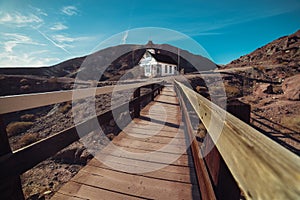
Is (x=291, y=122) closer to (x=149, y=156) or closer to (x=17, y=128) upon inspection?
(x=149, y=156)

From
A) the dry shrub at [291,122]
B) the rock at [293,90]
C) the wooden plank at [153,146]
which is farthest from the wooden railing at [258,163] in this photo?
the rock at [293,90]

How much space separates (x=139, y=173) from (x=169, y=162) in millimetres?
507

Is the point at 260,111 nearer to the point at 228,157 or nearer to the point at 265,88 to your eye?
the point at 265,88

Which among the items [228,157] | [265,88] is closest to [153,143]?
[228,157]

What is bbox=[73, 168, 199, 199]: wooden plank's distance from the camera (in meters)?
1.66

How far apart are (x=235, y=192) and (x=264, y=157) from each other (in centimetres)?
68

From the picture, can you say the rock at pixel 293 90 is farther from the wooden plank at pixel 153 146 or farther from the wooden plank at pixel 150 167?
the wooden plank at pixel 150 167

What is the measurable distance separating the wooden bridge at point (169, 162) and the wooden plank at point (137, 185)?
1 cm

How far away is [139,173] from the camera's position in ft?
6.54

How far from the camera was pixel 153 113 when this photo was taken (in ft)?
15.5

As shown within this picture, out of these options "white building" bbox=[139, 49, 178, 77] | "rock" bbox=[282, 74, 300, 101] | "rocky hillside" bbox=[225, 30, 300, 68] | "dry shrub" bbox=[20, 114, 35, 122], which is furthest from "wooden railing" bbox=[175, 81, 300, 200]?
"white building" bbox=[139, 49, 178, 77]

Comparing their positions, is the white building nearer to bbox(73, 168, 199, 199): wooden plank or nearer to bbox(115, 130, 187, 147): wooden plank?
bbox(115, 130, 187, 147): wooden plank

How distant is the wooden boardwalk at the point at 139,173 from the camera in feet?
5.45

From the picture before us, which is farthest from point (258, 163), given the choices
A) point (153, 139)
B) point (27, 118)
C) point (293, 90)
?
point (27, 118)
